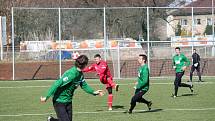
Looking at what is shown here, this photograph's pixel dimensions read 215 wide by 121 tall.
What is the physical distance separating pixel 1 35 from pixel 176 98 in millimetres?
20917

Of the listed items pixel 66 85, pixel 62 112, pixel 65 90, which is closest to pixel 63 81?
pixel 66 85

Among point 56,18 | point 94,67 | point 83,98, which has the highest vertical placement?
point 56,18

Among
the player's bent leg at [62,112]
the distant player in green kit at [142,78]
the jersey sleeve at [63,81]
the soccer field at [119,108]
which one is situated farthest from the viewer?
the distant player in green kit at [142,78]

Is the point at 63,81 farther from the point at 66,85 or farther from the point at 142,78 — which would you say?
the point at 142,78

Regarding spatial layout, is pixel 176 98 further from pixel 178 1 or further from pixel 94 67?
pixel 178 1

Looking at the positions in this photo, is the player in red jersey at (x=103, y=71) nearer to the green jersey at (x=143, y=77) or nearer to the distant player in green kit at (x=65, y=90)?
the green jersey at (x=143, y=77)

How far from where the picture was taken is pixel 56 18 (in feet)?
132

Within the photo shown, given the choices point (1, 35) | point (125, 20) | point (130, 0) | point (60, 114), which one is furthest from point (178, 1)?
point (60, 114)

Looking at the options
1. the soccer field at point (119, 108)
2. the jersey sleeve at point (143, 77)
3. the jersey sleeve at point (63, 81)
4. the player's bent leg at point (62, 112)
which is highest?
the jersey sleeve at point (63, 81)

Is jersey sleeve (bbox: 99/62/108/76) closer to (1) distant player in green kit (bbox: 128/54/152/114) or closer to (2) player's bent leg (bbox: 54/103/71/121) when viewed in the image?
(1) distant player in green kit (bbox: 128/54/152/114)

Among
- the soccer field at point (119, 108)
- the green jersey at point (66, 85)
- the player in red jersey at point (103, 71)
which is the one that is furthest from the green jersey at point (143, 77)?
the green jersey at point (66, 85)

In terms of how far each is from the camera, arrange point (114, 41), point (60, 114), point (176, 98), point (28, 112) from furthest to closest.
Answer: point (114, 41) → point (176, 98) → point (28, 112) → point (60, 114)

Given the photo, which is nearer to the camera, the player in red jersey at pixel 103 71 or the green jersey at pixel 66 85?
the green jersey at pixel 66 85

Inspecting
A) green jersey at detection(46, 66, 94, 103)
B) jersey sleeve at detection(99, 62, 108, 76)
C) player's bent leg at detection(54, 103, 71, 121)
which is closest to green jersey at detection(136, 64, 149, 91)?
jersey sleeve at detection(99, 62, 108, 76)
